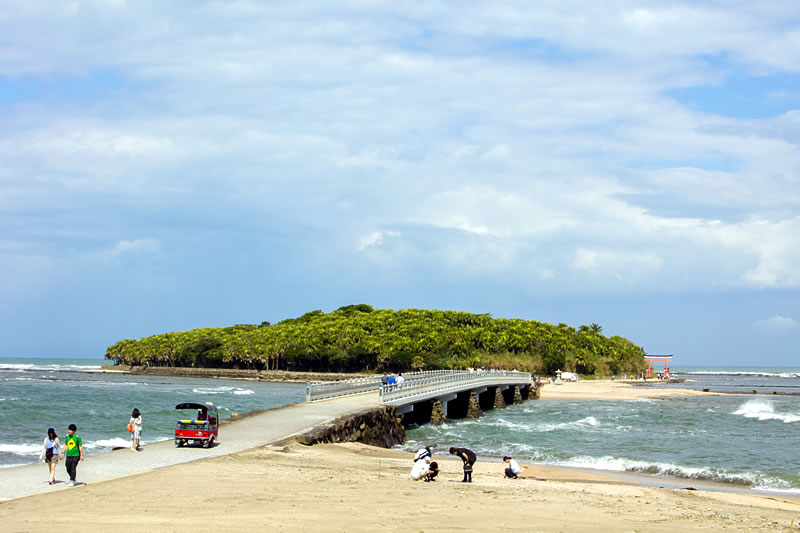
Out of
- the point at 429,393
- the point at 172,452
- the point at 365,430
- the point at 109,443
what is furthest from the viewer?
the point at 429,393

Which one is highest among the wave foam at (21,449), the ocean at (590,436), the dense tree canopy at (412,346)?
the dense tree canopy at (412,346)

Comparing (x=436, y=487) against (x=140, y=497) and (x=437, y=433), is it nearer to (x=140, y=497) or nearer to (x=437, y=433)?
(x=140, y=497)

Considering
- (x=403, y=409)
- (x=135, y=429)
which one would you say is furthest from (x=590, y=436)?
(x=135, y=429)

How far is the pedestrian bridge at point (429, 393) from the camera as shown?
36.4 metres

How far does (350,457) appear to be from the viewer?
22828mm

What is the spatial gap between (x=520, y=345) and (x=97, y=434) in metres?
93.1

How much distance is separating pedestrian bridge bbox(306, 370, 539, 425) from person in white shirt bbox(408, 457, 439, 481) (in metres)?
15.6

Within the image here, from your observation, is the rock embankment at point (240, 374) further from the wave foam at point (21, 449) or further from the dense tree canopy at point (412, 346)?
the wave foam at point (21, 449)

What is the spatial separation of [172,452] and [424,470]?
7.41 m

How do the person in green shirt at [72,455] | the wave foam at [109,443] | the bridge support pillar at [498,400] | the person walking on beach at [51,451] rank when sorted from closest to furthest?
the person in green shirt at [72,455], the person walking on beach at [51,451], the wave foam at [109,443], the bridge support pillar at [498,400]

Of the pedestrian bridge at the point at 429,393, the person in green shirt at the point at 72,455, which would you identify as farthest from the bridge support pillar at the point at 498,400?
the person in green shirt at the point at 72,455

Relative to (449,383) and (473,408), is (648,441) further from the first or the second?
(473,408)

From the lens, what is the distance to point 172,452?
2095cm

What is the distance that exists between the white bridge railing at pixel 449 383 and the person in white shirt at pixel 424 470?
16.2 metres
